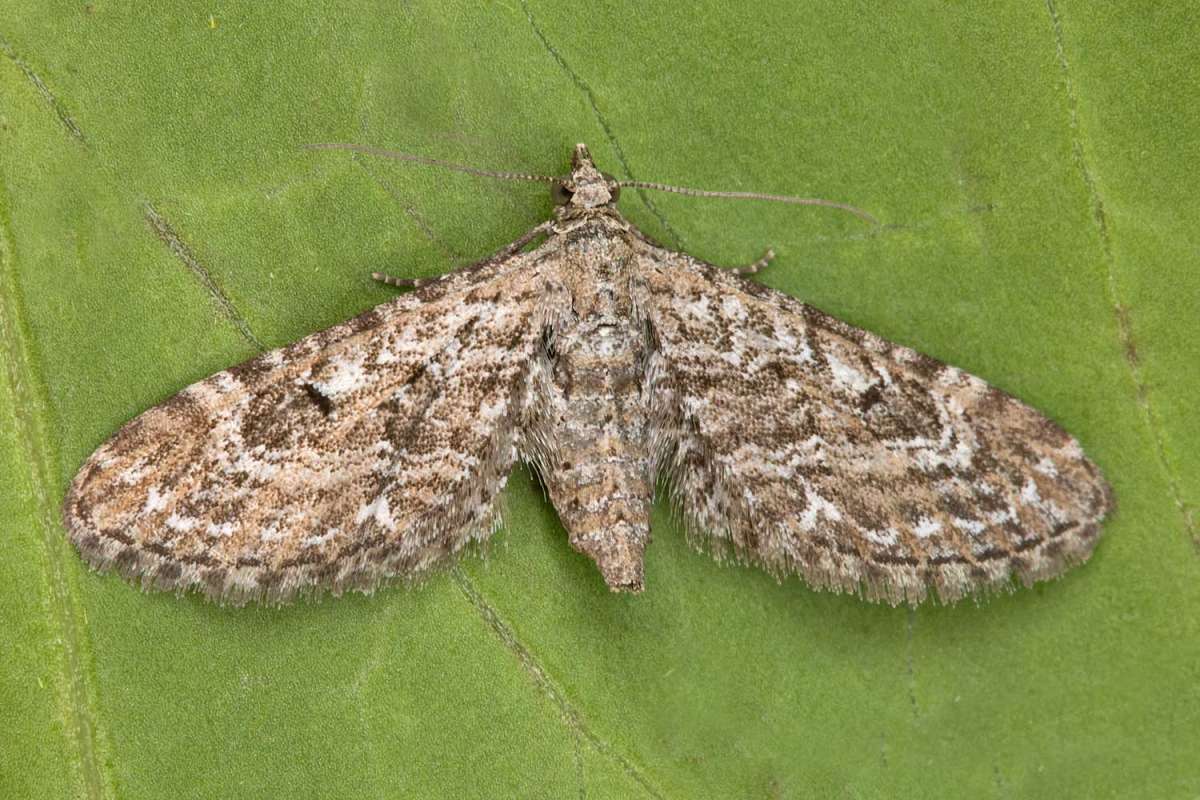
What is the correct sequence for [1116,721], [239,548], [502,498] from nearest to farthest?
[239,548], [502,498], [1116,721]

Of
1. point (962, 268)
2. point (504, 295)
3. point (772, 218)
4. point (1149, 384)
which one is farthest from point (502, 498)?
point (1149, 384)

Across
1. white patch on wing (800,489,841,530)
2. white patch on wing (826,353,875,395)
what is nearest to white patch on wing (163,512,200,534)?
white patch on wing (800,489,841,530)

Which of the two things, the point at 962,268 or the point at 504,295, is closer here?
the point at 504,295

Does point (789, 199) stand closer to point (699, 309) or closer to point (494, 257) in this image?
Result: point (699, 309)

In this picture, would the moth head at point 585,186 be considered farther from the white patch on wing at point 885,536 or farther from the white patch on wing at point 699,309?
the white patch on wing at point 885,536

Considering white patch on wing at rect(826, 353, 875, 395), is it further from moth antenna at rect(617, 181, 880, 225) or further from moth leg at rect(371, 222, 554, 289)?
moth leg at rect(371, 222, 554, 289)

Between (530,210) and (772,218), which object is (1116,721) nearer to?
(772,218)

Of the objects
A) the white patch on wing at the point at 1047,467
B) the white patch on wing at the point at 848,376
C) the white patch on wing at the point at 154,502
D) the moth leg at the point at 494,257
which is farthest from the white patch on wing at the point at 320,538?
the white patch on wing at the point at 1047,467
